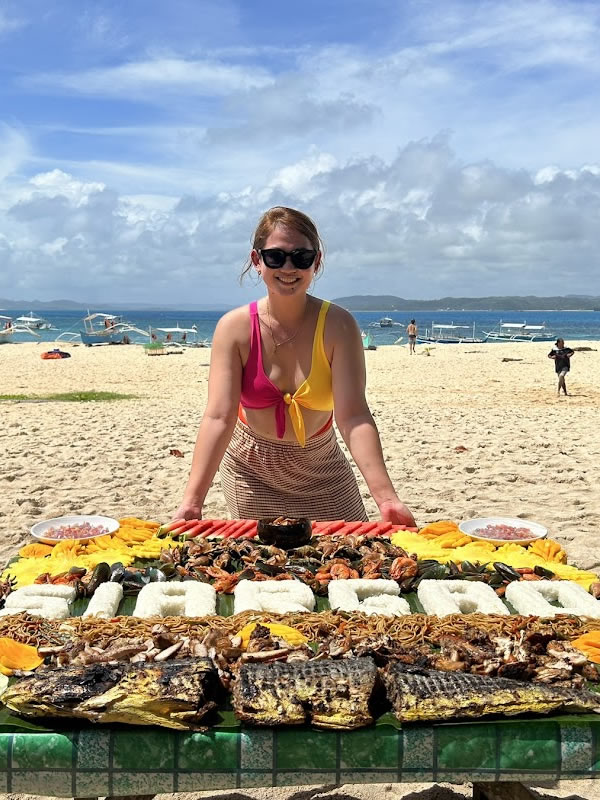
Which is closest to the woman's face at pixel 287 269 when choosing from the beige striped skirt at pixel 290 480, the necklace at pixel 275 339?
the necklace at pixel 275 339

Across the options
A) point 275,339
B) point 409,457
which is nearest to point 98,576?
point 275,339

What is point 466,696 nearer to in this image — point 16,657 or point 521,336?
point 16,657

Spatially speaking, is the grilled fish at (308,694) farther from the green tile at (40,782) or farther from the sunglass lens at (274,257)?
the sunglass lens at (274,257)

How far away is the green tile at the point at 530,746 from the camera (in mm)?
1780

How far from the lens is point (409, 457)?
32.0 feet

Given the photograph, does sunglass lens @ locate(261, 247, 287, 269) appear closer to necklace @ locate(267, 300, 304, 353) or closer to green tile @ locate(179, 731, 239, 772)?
necklace @ locate(267, 300, 304, 353)

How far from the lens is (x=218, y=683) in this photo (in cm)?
189

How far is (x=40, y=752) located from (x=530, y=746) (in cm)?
112

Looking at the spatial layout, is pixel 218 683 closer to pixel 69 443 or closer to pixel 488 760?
pixel 488 760

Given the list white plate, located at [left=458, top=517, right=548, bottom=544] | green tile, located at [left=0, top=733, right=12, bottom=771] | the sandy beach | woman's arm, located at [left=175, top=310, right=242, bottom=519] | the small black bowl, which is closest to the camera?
green tile, located at [left=0, top=733, right=12, bottom=771]

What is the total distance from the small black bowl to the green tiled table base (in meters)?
1.28

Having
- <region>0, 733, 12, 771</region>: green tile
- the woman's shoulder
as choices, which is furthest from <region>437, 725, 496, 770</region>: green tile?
the woman's shoulder

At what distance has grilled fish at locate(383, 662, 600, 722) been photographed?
1772 millimetres

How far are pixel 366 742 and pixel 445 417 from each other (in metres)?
12.1
